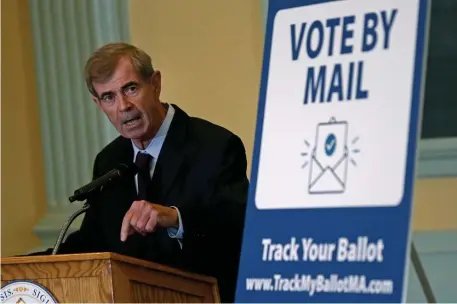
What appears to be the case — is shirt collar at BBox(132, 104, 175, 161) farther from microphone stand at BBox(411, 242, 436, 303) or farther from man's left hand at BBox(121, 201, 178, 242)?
microphone stand at BBox(411, 242, 436, 303)

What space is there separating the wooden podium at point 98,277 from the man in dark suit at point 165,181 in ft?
0.91

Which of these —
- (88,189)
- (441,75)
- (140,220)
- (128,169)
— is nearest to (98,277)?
(140,220)

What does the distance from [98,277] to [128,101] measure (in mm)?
882

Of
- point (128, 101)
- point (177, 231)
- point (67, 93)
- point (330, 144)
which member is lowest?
point (177, 231)

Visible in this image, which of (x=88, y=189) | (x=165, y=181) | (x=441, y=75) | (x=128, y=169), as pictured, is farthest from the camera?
(x=441, y=75)

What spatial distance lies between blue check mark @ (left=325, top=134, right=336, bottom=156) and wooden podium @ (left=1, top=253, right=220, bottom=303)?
73 cm

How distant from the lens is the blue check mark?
239cm

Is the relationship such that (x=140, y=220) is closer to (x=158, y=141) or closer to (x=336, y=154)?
(x=158, y=141)

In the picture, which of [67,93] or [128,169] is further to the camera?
[67,93]

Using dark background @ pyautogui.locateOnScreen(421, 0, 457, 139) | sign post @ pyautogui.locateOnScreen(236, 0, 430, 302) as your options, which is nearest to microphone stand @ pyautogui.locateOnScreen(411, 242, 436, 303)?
sign post @ pyautogui.locateOnScreen(236, 0, 430, 302)

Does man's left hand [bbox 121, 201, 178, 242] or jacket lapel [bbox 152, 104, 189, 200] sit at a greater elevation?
jacket lapel [bbox 152, 104, 189, 200]

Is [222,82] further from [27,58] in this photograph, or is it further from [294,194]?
[294,194]

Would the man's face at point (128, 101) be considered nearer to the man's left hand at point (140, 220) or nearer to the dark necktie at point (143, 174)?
the dark necktie at point (143, 174)

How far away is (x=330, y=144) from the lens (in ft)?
7.87
